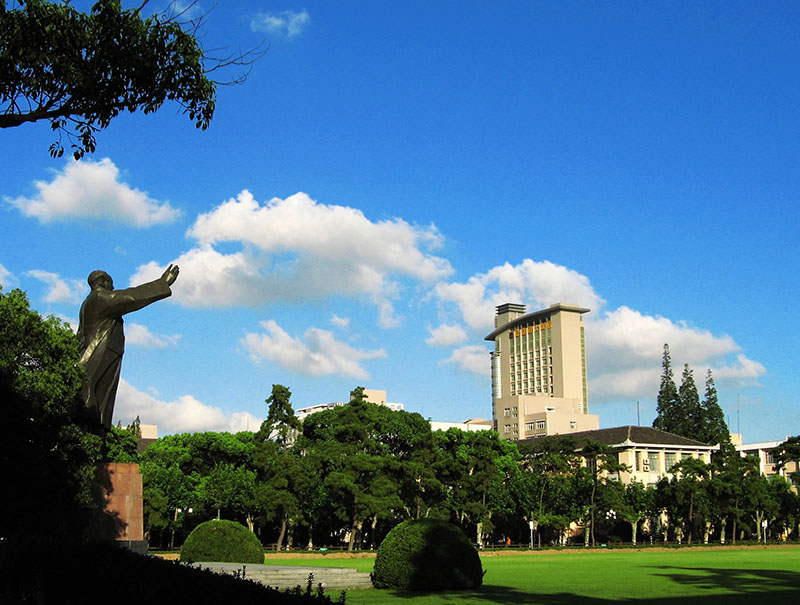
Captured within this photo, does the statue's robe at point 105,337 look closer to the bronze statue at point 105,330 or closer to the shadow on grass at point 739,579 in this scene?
the bronze statue at point 105,330

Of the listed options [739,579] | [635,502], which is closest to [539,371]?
[635,502]

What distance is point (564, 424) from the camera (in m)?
114

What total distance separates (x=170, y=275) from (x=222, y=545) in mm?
10159

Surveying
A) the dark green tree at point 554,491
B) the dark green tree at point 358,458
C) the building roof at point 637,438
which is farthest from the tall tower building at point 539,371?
the dark green tree at point 358,458

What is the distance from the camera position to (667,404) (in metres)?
102

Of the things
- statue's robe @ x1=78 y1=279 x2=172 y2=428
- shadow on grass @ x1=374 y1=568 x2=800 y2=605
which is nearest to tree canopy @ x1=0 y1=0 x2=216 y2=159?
statue's robe @ x1=78 y1=279 x2=172 y2=428

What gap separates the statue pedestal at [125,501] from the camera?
18.4 m

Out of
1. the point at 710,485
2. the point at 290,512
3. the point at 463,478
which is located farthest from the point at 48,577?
the point at 710,485

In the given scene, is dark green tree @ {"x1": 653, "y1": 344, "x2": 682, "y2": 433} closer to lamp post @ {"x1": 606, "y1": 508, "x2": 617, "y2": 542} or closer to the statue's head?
lamp post @ {"x1": 606, "y1": 508, "x2": 617, "y2": 542}

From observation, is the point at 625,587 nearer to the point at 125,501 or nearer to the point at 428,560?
the point at 428,560

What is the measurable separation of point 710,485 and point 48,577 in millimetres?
65851

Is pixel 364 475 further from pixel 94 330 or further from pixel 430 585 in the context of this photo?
pixel 94 330

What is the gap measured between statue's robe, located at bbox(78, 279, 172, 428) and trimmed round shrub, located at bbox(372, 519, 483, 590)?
27.0ft

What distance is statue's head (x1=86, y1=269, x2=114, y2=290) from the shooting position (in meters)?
19.0
